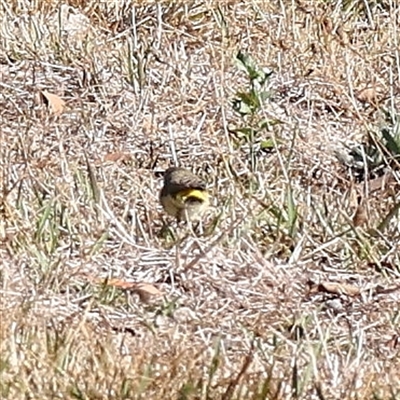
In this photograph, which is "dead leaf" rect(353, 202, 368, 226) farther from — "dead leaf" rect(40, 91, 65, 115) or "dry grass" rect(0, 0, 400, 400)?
"dead leaf" rect(40, 91, 65, 115)

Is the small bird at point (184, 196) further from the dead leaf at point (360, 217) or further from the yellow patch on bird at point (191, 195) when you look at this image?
the dead leaf at point (360, 217)

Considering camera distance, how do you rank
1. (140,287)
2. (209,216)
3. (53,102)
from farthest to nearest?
(53,102), (209,216), (140,287)

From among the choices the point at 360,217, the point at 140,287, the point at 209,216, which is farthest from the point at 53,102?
the point at 140,287

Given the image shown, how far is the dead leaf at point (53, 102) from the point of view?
4.99 metres

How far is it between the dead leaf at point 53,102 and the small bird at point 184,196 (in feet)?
3.64

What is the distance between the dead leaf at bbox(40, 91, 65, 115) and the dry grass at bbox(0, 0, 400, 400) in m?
0.02

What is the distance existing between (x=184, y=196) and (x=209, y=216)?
14 cm

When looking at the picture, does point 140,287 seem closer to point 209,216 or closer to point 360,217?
point 209,216

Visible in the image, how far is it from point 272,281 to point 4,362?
0.97 metres

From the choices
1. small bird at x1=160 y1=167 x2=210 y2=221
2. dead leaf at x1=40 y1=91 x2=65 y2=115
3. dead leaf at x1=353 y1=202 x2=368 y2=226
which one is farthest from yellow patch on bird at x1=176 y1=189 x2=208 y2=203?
dead leaf at x1=40 y1=91 x2=65 y2=115


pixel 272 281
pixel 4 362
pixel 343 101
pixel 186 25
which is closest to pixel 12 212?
pixel 272 281

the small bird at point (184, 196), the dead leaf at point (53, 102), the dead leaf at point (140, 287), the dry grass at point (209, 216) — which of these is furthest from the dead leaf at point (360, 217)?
the dead leaf at point (53, 102)

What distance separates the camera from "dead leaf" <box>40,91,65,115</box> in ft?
16.4

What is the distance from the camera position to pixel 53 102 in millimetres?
5027
